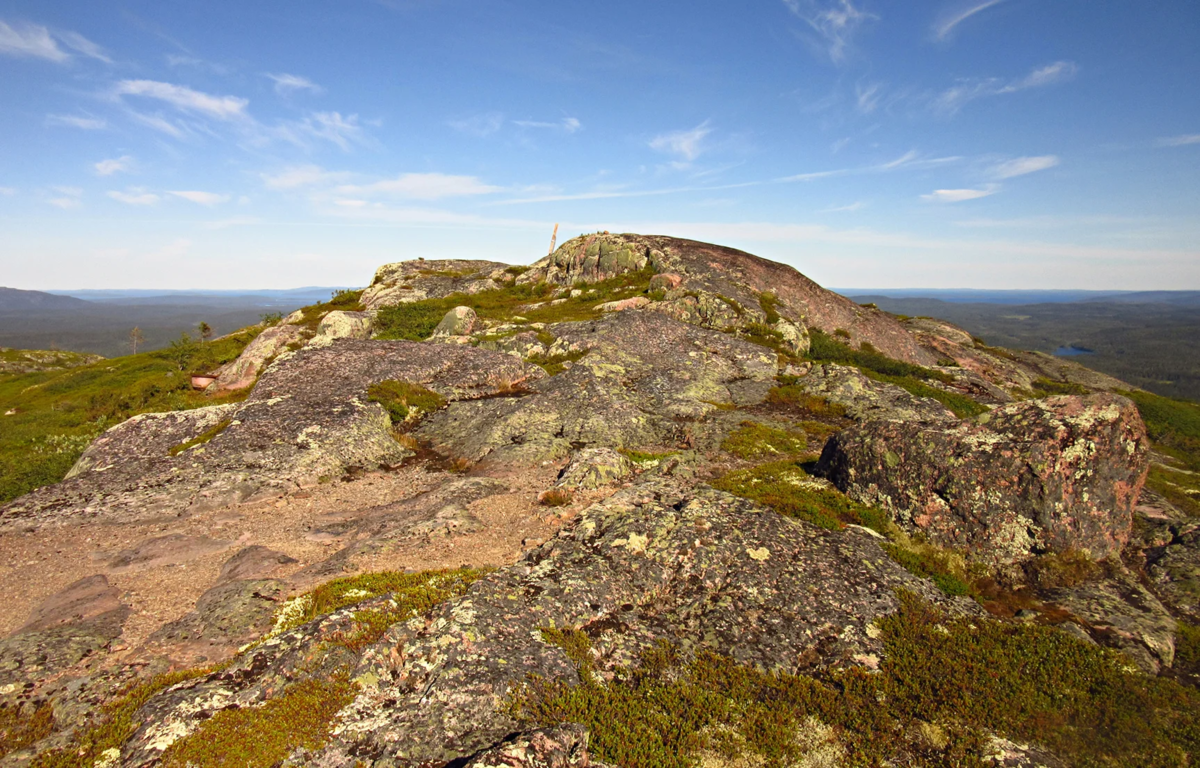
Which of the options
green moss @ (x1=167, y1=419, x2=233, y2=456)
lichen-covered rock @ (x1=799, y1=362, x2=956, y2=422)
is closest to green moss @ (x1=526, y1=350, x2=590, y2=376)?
lichen-covered rock @ (x1=799, y1=362, x2=956, y2=422)

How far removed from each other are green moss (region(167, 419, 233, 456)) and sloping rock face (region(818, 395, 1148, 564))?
2944 cm

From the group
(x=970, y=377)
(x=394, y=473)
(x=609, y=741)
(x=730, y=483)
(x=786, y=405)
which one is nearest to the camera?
(x=609, y=741)

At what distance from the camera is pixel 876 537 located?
1608 centimetres

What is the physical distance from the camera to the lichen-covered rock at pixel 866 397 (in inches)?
1171

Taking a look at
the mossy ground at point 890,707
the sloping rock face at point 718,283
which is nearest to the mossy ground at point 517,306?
the sloping rock face at point 718,283

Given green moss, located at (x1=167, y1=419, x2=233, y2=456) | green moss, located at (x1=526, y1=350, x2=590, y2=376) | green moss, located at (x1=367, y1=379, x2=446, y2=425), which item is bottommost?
green moss, located at (x1=167, y1=419, x2=233, y2=456)

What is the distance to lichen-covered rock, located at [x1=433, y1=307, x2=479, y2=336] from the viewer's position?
43.1m

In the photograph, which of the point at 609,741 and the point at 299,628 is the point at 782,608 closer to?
the point at 609,741

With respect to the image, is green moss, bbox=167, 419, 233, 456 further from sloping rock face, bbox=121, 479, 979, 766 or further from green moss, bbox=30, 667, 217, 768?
sloping rock face, bbox=121, 479, 979, 766

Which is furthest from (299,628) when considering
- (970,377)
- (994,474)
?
(970,377)

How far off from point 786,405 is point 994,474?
1569 cm

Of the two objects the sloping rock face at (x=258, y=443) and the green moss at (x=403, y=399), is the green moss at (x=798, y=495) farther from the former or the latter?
the green moss at (x=403, y=399)

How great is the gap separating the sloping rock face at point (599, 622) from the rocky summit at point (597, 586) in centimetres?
7

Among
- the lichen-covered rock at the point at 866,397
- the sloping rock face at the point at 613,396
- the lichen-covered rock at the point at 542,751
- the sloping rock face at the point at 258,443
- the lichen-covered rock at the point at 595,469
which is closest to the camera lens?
the lichen-covered rock at the point at 542,751
